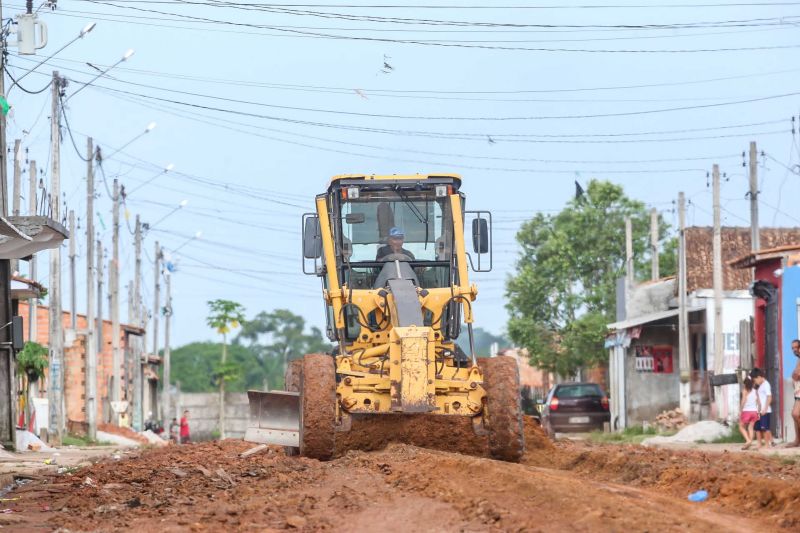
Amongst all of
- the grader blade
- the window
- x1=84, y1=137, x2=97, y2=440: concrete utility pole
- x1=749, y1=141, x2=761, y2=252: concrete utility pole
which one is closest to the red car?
x1=749, y1=141, x2=761, y2=252: concrete utility pole

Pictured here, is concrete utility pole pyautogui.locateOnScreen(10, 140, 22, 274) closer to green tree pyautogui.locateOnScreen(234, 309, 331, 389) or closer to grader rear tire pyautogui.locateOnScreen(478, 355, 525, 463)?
grader rear tire pyautogui.locateOnScreen(478, 355, 525, 463)

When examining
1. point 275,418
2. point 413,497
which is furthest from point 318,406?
point 413,497

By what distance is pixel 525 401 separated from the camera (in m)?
26.0

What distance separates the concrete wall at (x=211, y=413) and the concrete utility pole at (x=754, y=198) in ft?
128

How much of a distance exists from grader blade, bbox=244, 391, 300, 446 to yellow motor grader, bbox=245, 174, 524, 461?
0.04ft

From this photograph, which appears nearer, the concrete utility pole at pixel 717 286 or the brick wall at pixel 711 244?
the concrete utility pole at pixel 717 286

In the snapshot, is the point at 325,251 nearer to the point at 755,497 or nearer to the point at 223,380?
the point at 755,497

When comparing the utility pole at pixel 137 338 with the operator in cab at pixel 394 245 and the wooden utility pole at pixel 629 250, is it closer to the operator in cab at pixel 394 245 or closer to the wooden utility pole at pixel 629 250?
the wooden utility pole at pixel 629 250

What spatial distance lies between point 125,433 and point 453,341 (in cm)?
3043

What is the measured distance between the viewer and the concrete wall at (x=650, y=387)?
46156 millimetres

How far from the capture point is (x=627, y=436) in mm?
37031

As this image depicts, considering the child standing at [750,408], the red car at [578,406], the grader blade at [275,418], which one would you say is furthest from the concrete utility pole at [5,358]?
the red car at [578,406]

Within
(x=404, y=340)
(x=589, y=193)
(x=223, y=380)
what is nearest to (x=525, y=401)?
(x=404, y=340)

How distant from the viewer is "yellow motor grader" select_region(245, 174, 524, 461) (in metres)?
15.3
